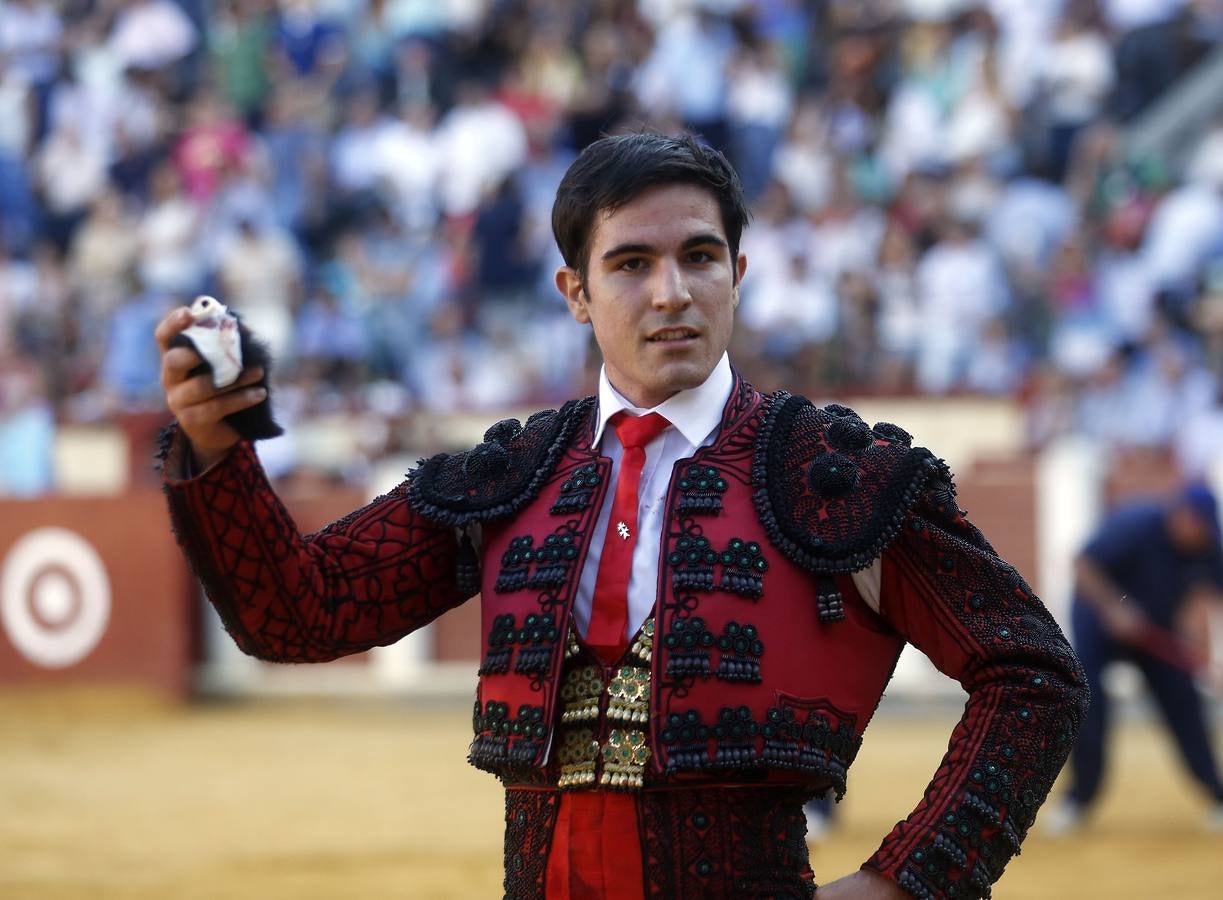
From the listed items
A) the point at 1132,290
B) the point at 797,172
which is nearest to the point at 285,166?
the point at 797,172

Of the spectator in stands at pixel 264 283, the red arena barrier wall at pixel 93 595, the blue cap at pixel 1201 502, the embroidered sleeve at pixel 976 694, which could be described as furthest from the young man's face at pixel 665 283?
the spectator in stands at pixel 264 283

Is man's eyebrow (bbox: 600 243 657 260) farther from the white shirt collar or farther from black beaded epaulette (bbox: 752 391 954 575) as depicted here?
black beaded epaulette (bbox: 752 391 954 575)

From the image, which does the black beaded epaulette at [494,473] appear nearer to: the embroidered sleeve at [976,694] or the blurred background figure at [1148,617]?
the embroidered sleeve at [976,694]

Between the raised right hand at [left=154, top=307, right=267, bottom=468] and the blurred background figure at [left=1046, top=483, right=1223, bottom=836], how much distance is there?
558 centimetres

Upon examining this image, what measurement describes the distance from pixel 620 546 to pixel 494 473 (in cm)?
21

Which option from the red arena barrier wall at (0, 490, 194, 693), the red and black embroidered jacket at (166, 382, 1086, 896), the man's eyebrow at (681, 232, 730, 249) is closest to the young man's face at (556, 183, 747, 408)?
the man's eyebrow at (681, 232, 730, 249)

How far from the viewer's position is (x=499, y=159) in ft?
40.6

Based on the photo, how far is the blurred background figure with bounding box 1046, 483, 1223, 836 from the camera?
23.4 ft

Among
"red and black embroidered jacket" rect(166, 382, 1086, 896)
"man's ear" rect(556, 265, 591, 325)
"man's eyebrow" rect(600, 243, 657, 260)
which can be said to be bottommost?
"red and black embroidered jacket" rect(166, 382, 1086, 896)

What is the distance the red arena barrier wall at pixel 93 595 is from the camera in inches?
436

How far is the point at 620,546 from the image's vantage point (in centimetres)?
214

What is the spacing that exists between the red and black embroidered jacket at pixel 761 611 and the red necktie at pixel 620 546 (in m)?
0.03

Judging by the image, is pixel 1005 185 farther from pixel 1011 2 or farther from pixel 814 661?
pixel 814 661

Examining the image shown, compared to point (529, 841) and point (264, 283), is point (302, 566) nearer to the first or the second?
point (529, 841)
